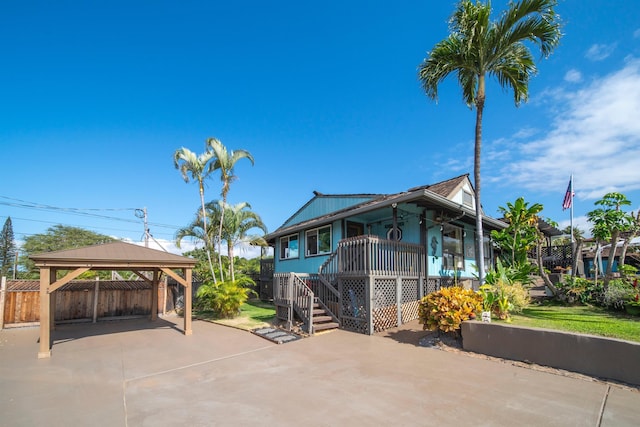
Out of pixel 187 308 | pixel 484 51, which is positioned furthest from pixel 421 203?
pixel 187 308

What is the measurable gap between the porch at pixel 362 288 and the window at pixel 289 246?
5.02 m

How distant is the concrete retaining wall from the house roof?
3.84m

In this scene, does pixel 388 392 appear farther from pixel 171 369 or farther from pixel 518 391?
pixel 171 369

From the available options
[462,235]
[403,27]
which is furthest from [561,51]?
[462,235]

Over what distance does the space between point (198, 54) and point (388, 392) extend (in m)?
14.1

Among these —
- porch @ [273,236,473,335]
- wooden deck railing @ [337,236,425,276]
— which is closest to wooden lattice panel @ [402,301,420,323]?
porch @ [273,236,473,335]

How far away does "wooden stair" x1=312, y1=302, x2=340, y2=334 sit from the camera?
988 centimetres

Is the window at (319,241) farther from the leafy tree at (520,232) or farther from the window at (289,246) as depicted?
the leafy tree at (520,232)

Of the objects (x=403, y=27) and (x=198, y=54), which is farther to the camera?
(x=198, y=54)

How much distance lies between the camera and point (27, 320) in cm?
1183

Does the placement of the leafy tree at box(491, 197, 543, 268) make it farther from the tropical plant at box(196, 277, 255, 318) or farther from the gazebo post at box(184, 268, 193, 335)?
the gazebo post at box(184, 268, 193, 335)

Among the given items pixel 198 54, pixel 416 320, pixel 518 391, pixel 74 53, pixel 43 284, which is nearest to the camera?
pixel 518 391

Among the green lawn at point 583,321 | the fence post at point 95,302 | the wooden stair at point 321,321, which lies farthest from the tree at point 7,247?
the green lawn at point 583,321

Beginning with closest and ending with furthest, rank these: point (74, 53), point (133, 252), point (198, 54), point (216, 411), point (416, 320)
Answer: point (216, 411) → point (133, 252) → point (416, 320) → point (74, 53) → point (198, 54)
